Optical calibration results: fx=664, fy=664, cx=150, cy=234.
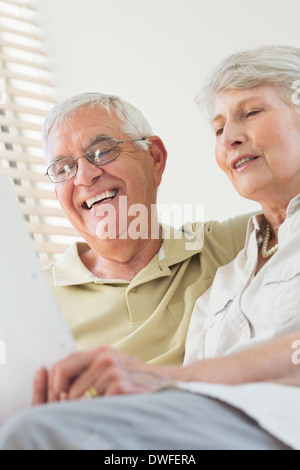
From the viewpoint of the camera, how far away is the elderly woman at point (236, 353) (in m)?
0.77

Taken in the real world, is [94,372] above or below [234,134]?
below

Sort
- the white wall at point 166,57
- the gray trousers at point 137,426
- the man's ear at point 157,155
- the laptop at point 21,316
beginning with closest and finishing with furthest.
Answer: the gray trousers at point 137,426, the laptop at point 21,316, the man's ear at point 157,155, the white wall at point 166,57

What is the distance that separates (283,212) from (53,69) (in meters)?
1.81

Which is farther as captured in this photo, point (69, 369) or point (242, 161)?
point (242, 161)

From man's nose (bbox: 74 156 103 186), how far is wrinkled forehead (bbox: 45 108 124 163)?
3 centimetres

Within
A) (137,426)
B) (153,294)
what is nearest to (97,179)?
(153,294)

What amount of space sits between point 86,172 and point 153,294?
38 cm

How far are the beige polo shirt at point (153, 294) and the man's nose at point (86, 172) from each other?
0.80 feet

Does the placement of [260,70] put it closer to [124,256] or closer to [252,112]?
[252,112]

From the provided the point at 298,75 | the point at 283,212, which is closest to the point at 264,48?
the point at 298,75

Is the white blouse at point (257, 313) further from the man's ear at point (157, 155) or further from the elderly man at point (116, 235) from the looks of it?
the man's ear at point (157, 155)

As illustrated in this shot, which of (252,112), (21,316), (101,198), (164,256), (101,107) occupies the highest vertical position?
(101,107)

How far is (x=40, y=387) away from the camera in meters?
0.96

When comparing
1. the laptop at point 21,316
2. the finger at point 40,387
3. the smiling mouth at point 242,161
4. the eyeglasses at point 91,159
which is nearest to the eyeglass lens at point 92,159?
the eyeglasses at point 91,159
